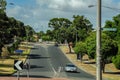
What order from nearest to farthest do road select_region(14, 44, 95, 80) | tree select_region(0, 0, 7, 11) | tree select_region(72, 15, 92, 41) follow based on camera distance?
tree select_region(0, 0, 7, 11) < road select_region(14, 44, 95, 80) < tree select_region(72, 15, 92, 41)

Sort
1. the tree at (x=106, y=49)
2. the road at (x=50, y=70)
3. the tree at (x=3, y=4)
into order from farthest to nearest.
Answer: the tree at (x=106, y=49) < the road at (x=50, y=70) < the tree at (x=3, y=4)

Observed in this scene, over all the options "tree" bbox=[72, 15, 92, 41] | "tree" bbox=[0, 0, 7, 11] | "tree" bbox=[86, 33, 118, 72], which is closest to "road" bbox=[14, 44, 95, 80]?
"tree" bbox=[86, 33, 118, 72]

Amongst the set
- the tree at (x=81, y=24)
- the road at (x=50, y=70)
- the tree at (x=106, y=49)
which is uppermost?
the tree at (x=81, y=24)

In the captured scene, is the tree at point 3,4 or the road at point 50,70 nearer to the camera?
the tree at point 3,4

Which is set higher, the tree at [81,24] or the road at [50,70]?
the tree at [81,24]

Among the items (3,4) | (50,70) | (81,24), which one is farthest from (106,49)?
(81,24)

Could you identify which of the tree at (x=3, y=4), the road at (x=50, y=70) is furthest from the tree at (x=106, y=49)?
the tree at (x=3, y=4)

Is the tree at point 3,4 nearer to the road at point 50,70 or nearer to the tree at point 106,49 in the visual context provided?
the road at point 50,70

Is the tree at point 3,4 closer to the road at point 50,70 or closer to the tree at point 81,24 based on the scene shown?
the road at point 50,70

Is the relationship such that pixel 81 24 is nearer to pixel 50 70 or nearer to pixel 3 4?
pixel 50 70

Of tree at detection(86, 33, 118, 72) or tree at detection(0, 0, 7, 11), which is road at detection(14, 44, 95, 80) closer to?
tree at detection(86, 33, 118, 72)

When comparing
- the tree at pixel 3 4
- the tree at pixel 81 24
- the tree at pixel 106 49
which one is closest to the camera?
the tree at pixel 3 4

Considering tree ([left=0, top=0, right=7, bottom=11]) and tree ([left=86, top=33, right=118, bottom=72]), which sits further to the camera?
tree ([left=86, top=33, right=118, bottom=72])

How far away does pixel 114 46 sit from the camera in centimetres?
7650
